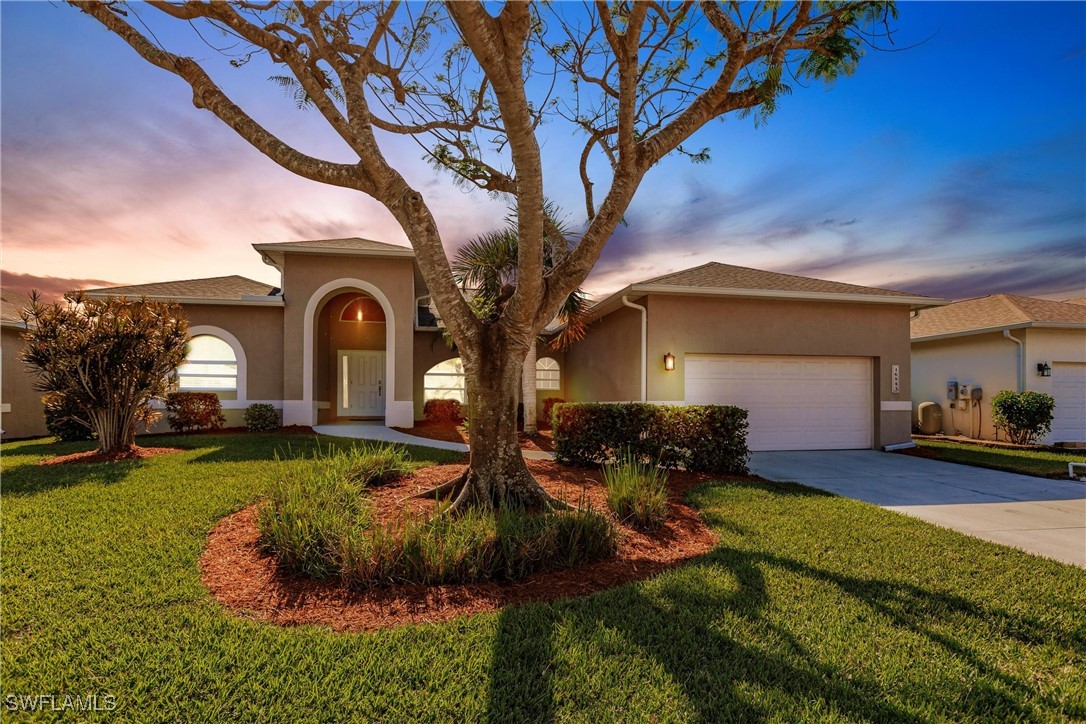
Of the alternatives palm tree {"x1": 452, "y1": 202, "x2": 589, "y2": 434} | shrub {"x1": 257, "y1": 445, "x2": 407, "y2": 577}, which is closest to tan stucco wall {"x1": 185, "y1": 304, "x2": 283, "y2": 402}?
palm tree {"x1": 452, "y1": 202, "x2": 589, "y2": 434}

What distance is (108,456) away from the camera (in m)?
8.22

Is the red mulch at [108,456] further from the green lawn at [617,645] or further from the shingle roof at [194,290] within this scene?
the shingle roof at [194,290]

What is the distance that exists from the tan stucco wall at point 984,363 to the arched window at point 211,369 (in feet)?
70.7

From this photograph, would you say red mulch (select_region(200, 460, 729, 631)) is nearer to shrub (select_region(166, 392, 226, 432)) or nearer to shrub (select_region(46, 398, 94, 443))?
shrub (select_region(166, 392, 226, 432))

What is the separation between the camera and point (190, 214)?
30.6 ft

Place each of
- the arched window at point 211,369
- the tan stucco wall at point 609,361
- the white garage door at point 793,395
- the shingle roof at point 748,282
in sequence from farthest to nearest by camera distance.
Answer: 1. the arched window at point 211,369
2. the tan stucco wall at point 609,361
3. the white garage door at point 793,395
4. the shingle roof at point 748,282

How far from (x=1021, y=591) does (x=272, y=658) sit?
210 inches

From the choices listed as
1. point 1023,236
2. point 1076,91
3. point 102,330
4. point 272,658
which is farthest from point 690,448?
point 1023,236

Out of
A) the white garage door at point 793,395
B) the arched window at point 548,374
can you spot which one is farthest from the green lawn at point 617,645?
the arched window at point 548,374

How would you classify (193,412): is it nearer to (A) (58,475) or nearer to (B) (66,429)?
(B) (66,429)

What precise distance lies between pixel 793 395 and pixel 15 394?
64.5 feet

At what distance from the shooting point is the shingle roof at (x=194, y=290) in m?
12.6

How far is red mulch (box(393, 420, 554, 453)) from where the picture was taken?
11234 millimetres

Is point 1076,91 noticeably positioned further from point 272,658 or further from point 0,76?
point 0,76
